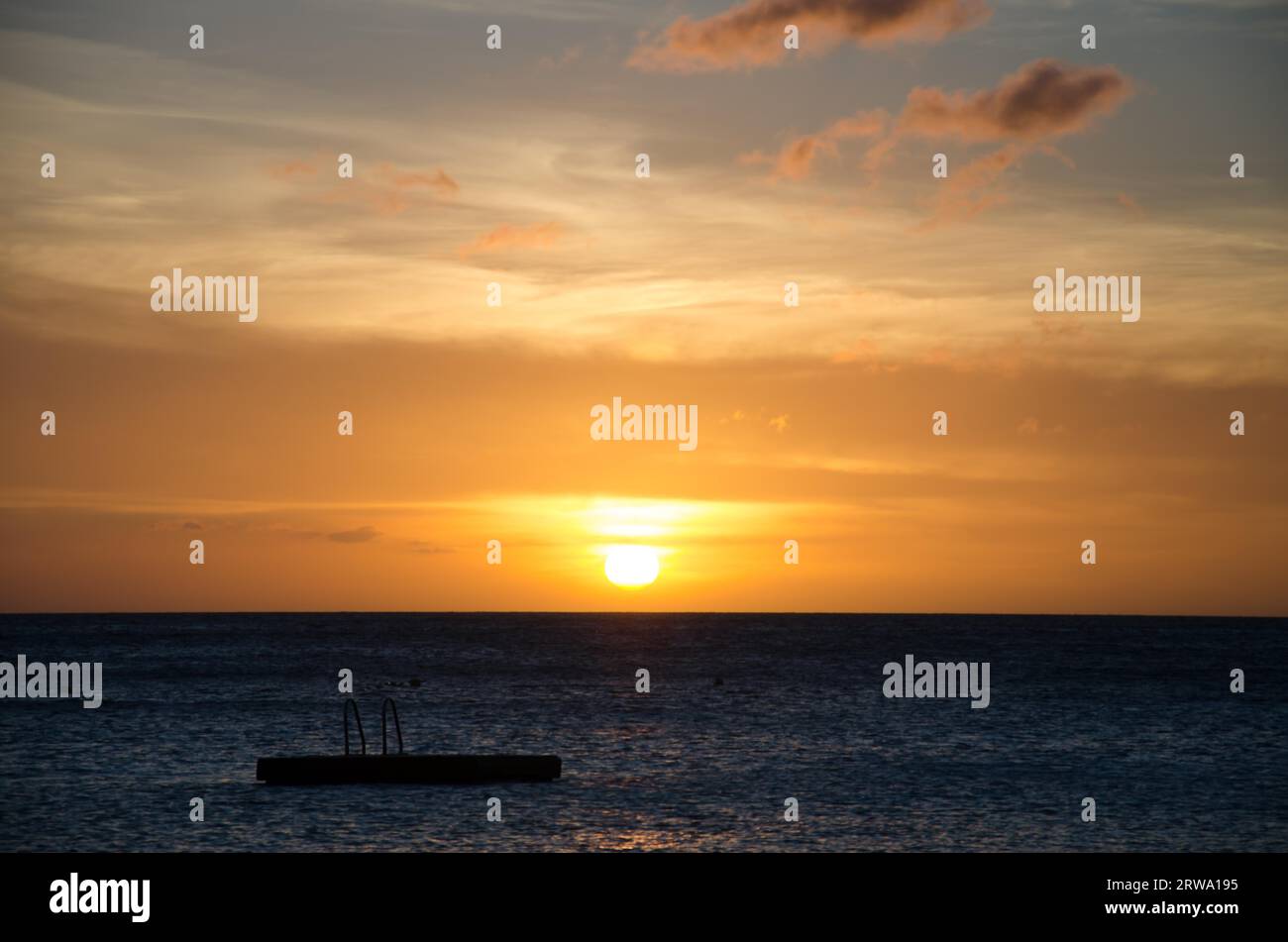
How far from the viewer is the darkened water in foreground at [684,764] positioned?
4062 centimetres

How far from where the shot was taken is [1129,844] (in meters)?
39.4

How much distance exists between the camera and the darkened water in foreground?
40625 millimetres

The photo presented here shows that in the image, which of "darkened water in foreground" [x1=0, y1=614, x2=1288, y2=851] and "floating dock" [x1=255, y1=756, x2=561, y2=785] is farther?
"floating dock" [x1=255, y1=756, x2=561, y2=785]

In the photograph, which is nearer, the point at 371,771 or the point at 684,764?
the point at 371,771

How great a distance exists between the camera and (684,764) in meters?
→ 59.8

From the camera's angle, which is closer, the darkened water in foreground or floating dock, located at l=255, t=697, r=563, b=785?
the darkened water in foreground

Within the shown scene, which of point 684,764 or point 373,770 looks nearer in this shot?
point 373,770

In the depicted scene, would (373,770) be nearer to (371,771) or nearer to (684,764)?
(371,771)

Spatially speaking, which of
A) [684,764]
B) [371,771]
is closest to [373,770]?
[371,771]
